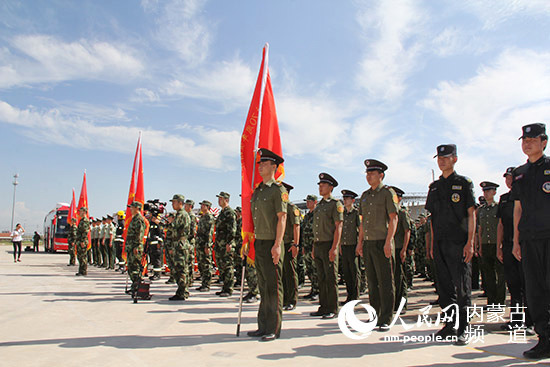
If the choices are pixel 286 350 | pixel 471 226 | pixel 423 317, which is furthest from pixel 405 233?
pixel 286 350

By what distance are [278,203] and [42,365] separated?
2.94 meters

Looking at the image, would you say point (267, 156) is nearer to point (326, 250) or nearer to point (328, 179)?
point (328, 179)

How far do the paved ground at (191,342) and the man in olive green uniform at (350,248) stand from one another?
2.82 ft

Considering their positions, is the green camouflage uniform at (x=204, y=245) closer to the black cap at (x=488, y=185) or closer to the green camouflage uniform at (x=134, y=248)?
the green camouflage uniform at (x=134, y=248)

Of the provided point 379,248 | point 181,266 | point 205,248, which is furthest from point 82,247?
point 379,248

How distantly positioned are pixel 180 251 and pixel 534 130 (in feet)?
22.3

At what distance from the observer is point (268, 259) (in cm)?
507

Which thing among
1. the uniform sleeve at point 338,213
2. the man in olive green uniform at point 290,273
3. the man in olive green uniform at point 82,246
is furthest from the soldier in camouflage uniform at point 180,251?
the man in olive green uniform at point 82,246

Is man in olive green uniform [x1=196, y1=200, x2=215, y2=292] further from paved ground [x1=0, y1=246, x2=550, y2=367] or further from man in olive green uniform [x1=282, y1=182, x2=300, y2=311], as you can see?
man in olive green uniform [x1=282, y1=182, x2=300, y2=311]

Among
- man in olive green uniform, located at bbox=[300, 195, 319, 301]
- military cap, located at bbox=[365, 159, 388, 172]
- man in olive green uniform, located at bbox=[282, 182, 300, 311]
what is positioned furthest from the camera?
man in olive green uniform, located at bbox=[300, 195, 319, 301]

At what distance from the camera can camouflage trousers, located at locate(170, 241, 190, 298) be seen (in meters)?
8.49

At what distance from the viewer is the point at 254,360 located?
12.9ft

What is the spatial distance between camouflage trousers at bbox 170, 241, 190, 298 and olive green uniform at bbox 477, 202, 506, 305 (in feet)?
18.8

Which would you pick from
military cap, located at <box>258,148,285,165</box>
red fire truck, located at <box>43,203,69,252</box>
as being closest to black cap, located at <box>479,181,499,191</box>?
military cap, located at <box>258,148,285,165</box>
